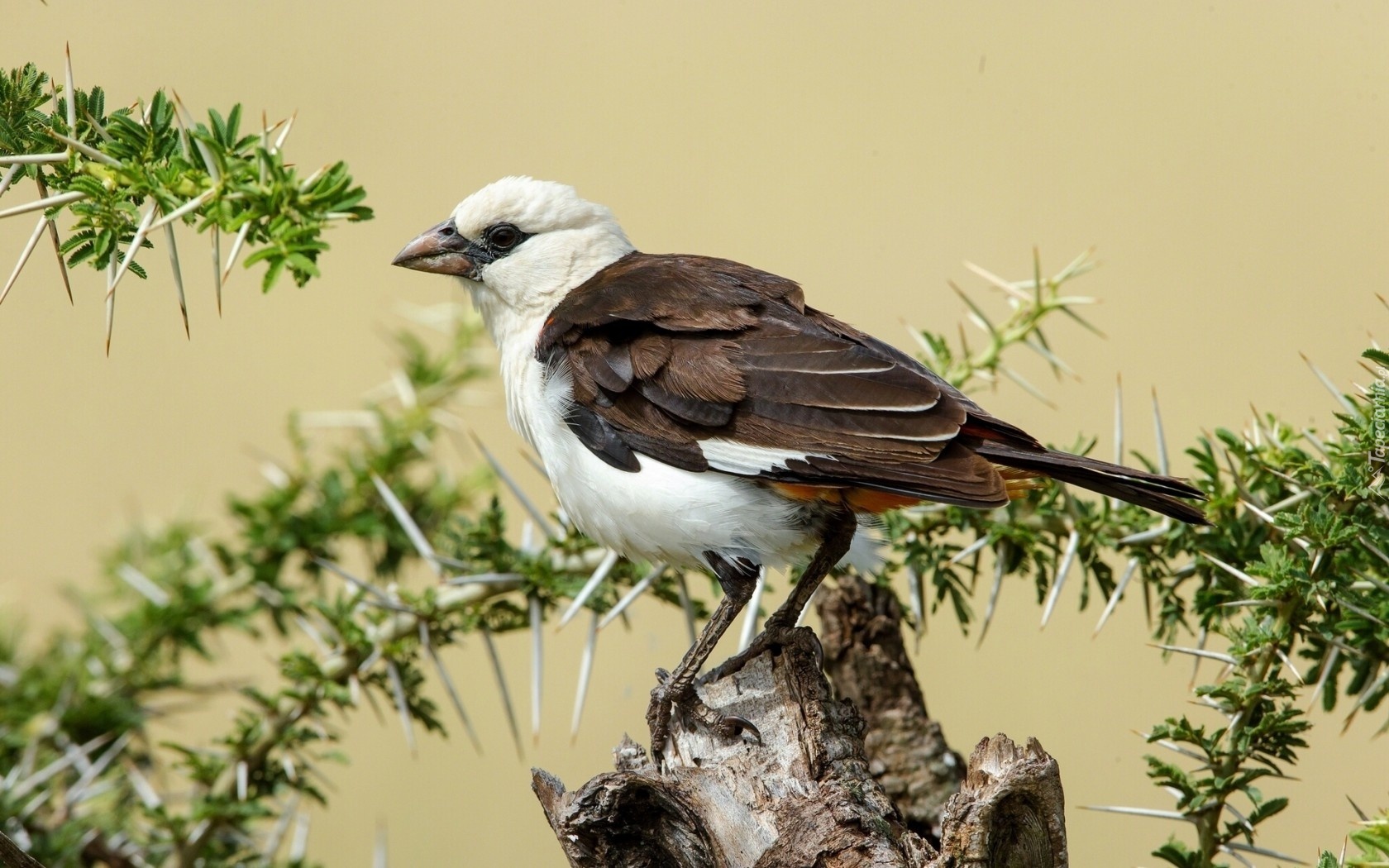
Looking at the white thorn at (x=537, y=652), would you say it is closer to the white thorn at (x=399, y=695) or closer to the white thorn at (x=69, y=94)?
the white thorn at (x=399, y=695)

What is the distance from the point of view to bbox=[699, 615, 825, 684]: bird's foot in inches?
101

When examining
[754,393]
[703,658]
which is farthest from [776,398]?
[703,658]

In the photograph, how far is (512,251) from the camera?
334cm

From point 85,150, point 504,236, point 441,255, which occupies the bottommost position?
point 85,150

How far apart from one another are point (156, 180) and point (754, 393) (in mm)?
1246

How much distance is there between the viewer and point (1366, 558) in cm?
237

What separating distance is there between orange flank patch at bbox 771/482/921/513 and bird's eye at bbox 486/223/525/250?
1.19 metres

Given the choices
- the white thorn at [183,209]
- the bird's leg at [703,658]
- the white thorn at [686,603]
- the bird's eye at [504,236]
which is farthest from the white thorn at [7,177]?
the white thorn at [686,603]

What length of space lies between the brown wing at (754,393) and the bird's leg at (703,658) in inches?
10.6

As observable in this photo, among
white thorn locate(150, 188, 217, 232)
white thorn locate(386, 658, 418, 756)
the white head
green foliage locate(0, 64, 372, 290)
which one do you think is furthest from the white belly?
white thorn locate(150, 188, 217, 232)

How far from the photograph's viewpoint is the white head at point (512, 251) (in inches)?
130

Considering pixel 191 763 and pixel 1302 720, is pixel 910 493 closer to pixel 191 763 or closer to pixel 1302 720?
pixel 1302 720

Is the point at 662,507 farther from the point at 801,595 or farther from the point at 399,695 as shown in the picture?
the point at 399,695

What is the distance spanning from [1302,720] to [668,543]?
1.32m
